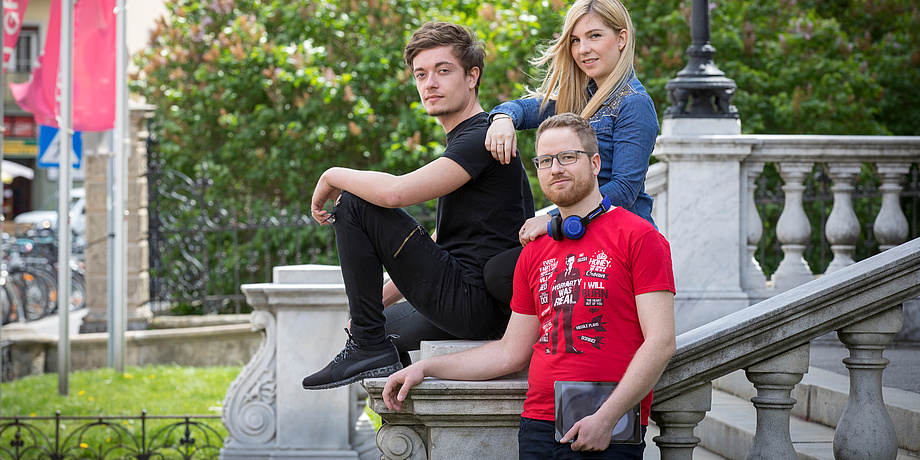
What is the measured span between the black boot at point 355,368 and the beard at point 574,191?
0.83 metres

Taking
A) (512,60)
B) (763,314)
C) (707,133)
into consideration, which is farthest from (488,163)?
(512,60)

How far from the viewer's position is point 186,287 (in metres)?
Answer: 11.1

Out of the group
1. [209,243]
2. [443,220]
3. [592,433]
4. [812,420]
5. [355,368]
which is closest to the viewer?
[592,433]

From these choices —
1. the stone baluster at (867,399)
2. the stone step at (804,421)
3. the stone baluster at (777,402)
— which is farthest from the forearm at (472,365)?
the stone step at (804,421)

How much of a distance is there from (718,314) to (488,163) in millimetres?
3190

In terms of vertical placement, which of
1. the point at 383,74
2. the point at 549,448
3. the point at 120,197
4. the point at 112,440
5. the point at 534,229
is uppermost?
the point at 383,74

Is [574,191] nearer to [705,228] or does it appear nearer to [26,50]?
[705,228]

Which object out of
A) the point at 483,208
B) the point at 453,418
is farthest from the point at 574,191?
the point at 453,418

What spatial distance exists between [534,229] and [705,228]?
3.29 m

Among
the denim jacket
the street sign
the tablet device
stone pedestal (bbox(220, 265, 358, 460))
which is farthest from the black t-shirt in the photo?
the street sign

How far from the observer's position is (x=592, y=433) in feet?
7.37

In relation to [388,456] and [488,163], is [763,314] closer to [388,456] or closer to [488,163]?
[488,163]

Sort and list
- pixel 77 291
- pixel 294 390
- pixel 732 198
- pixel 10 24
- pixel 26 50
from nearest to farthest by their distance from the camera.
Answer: pixel 294 390 < pixel 732 198 < pixel 10 24 < pixel 77 291 < pixel 26 50

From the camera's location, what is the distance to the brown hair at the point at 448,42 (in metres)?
2.89
